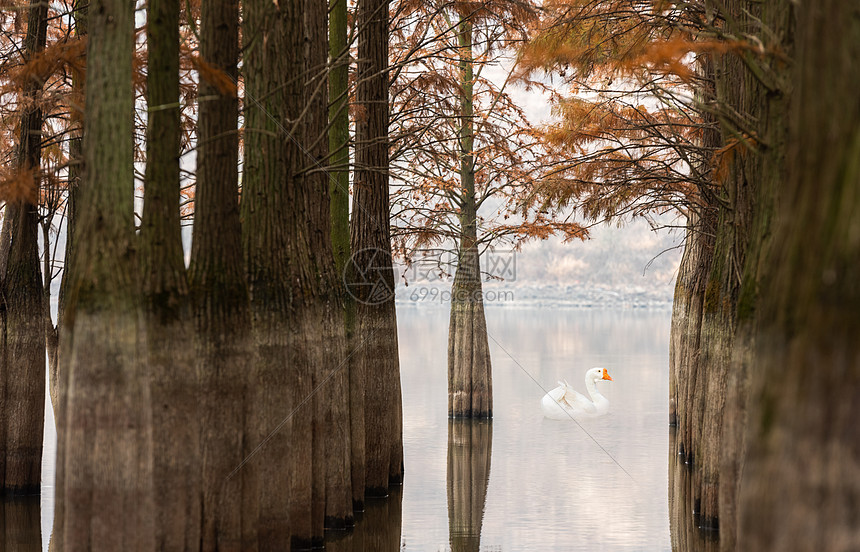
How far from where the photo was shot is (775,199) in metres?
7.82

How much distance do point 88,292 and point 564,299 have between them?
148624mm

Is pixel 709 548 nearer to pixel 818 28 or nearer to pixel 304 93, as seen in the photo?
pixel 304 93

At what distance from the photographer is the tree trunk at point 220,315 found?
7840 millimetres

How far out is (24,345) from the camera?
11.8 metres

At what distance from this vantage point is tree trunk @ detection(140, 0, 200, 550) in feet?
23.7

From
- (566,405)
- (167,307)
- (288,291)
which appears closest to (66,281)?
(288,291)

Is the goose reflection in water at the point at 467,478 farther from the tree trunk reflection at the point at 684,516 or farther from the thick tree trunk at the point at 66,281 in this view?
the thick tree trunk at the point at 66,281

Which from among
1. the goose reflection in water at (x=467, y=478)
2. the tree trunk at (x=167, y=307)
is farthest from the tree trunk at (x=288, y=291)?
the goose reflection in water at (x=467, y=478)

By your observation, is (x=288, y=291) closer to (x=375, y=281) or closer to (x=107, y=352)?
(x=107, y=352)

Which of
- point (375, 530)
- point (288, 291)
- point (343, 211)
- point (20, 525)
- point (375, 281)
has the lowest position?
point (375, 530)

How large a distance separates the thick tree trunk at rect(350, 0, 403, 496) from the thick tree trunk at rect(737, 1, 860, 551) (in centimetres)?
815

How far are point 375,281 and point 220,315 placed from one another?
4.71m

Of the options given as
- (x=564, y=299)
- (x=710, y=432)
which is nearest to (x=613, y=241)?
(x=564, y=299)

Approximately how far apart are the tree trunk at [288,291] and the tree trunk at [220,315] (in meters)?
0.29
